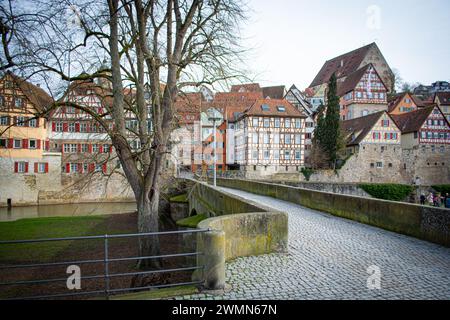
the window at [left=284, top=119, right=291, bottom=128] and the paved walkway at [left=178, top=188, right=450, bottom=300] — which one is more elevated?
the window at [left=284, top=119, right=291, bottom=128]

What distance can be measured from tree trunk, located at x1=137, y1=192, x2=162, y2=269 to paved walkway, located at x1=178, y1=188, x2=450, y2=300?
14.2ft

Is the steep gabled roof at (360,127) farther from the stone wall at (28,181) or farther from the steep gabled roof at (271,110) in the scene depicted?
the stone wall at (28,181)

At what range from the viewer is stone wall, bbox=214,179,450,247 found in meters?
6.88

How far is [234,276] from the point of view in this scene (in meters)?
4.79

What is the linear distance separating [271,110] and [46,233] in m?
33.4

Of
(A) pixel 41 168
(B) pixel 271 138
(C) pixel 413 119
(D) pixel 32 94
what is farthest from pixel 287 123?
(D) pixel 32 94

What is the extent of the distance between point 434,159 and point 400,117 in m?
9.80

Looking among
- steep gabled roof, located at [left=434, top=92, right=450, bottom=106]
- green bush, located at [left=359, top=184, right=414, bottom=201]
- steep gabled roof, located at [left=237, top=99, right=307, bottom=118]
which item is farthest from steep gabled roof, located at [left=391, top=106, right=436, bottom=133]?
steep gabled roof, located at [left=434, top=92, right=450, bottom=106]

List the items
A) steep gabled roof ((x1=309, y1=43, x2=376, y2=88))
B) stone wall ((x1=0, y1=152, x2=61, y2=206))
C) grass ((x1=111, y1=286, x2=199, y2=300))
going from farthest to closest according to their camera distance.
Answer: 1. steep gabled roof ((x1=309, y1=43, x2=376, y2=88))
2. stone wall ((x1=0, y1=152, x2=61, y2=206))
3. grass ((x1=111, y1=286, x2=199, y2=300))

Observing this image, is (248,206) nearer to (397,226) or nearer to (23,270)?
(397,226)

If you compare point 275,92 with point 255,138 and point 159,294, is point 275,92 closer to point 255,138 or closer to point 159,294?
point 255,138

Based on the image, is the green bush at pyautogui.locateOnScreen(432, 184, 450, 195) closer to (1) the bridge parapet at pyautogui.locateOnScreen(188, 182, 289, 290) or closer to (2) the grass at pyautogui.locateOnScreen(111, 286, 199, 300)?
→ (1) the bridge parapet at pyautogui.locateOnScreen(188, 182, 289, 290)

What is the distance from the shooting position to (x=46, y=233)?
65.9 ft

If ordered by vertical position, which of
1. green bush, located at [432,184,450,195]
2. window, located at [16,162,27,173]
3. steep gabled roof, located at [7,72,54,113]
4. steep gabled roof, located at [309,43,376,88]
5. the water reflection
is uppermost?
steep gabled roof, located at [309,43,376,88]
